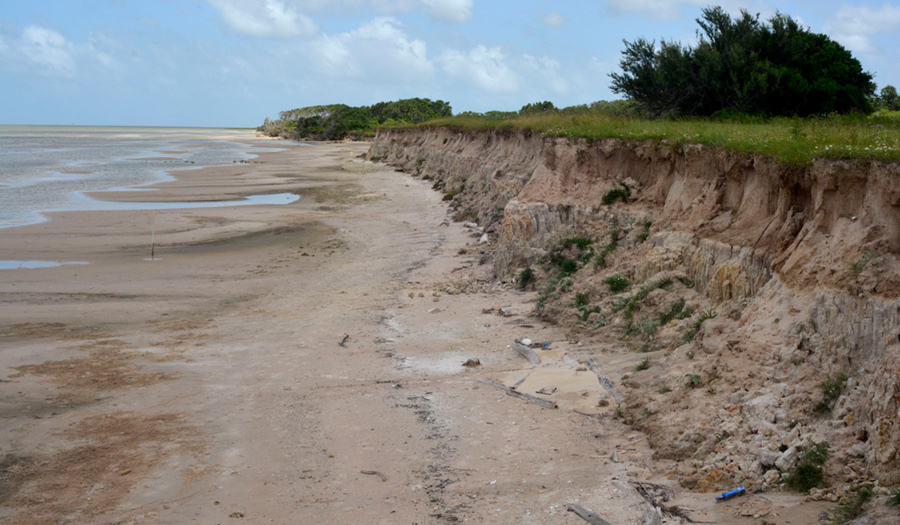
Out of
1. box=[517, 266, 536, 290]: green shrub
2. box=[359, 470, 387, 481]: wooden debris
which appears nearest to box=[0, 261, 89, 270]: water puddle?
box=[517, 266, 536, 290]: green shrub

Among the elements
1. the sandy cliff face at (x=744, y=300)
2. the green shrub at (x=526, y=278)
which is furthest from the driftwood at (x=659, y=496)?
the green shrub at (x=526, y=278)

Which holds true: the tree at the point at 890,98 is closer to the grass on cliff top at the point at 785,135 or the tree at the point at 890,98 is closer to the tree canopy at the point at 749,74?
the tree canopy at the point at 749,74

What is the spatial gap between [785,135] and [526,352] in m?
4.65

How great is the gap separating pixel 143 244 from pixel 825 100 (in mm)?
19008

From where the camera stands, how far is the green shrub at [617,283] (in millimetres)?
11742

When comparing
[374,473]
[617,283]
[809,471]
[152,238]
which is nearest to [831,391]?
[809,471]

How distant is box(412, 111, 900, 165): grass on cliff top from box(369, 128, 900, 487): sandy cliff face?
166 mm

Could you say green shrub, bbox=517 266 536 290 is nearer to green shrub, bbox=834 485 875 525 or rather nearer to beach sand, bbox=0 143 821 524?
beach sand, bbox=0 143 821 524

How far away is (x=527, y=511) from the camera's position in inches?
248

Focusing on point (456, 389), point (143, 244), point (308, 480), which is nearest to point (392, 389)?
point (456, 389)

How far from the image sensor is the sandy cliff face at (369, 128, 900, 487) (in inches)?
248

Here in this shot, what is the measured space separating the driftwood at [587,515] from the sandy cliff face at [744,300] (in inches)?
38.4

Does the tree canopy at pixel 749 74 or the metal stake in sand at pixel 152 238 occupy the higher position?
the tree canopy at pixel 749 74

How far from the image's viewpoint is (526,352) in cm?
1046
